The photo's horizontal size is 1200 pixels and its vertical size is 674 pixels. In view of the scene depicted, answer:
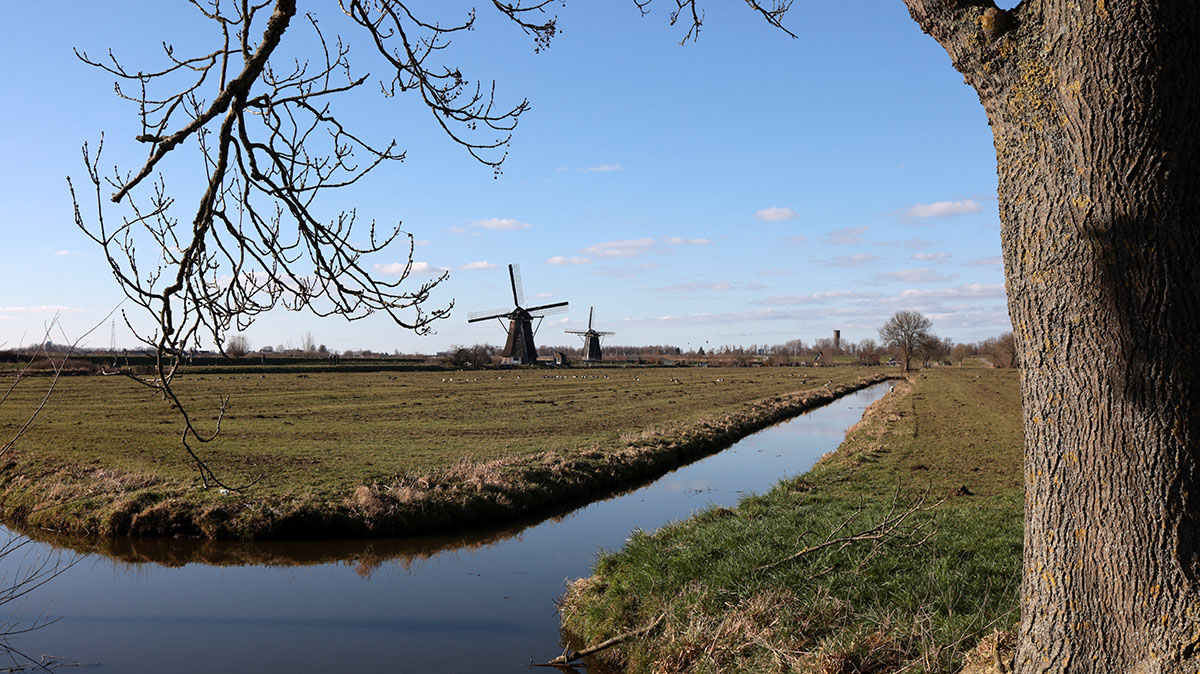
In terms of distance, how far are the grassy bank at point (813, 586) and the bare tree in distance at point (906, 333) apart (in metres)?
76.8

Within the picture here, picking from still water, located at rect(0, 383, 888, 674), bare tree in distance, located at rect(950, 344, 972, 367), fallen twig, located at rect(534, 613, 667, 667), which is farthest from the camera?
bare tree in distance, located at rect(950, 344, 972, 367)

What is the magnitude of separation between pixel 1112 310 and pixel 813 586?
4596mm

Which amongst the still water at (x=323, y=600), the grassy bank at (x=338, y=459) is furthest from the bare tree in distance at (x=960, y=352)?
the still water at (x=323, y=600)

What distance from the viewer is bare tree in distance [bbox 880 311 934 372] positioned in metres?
83.9

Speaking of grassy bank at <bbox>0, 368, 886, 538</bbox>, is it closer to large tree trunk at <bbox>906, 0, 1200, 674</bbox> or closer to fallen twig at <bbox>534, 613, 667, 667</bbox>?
fallen twig at <bbox>534, 613, 667, 667</bbox>

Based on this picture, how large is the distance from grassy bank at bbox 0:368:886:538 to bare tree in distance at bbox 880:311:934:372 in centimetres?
5457

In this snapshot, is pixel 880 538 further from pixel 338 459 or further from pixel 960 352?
pixel 960 352

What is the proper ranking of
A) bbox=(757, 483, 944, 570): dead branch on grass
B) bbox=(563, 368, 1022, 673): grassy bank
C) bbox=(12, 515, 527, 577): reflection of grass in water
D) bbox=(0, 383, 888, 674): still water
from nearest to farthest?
bbox=(563, 368, 1022, 673): grassy bank → bbox=(757, 483, 944, 570): dead branch on grass → bbox=(0, 383, 888, 674): still water → bbox=(12, 515, 527, 577): reflection of grass in water

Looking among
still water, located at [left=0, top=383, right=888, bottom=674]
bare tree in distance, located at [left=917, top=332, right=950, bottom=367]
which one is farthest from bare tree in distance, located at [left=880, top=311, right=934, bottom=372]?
still water, located at [left=0, top=383, right=888, bottom=674]

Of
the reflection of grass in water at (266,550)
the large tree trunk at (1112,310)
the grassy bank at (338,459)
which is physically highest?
the large tree trunk at (1112,310)

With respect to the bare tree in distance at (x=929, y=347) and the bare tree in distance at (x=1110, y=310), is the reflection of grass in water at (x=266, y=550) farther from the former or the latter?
the bare tree in distance at (x=929, y=347)

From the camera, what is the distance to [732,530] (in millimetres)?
9352

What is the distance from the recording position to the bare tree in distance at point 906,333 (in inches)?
3305

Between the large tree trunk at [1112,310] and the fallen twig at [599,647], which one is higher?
the large tree trunk at [1112,310]
